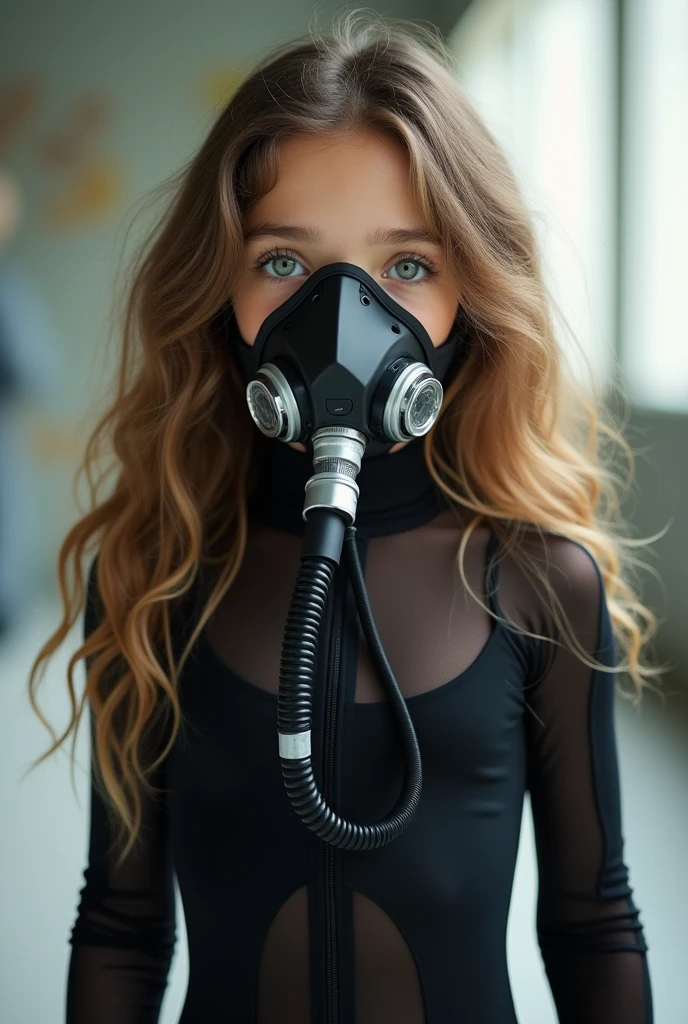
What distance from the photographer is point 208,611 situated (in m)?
A: 1.01

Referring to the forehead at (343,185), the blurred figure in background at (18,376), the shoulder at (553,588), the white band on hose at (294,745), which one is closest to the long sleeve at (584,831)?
the shoulder at (553,588)

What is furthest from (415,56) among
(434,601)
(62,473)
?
(62,473)

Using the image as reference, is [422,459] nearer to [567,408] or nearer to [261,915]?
[567,408]

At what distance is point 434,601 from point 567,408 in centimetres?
42

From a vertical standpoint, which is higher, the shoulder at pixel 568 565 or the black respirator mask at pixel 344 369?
the black respirator mask at pixel 344 369

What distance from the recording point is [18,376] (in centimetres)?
546

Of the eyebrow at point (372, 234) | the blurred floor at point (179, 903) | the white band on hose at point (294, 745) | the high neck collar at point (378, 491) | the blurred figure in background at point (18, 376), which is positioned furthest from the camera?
the blurred figure in background at point (18, 376)

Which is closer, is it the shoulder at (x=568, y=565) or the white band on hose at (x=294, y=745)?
the white band on hose at (x=294, y=745)

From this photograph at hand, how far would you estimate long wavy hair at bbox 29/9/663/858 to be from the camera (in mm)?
945

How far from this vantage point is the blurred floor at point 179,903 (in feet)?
6.02

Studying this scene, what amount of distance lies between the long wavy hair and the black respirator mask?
0.09 m

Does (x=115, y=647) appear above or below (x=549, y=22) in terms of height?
below

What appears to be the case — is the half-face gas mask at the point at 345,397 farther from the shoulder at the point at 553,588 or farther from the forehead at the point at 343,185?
the shoulder at the point at 553,588

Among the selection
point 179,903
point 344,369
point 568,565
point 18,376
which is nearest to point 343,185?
point 344,369
